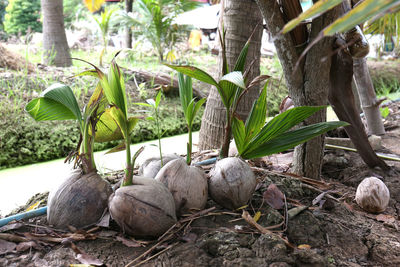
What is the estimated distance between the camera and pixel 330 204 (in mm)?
1261

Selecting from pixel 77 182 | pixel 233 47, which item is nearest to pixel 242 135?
pixel 77 182

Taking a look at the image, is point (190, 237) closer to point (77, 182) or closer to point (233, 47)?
point (77, 182)

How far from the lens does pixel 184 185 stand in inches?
42.8

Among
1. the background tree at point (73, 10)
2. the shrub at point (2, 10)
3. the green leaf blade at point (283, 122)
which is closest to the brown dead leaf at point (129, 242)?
the green leaf blade at point (283, 122)

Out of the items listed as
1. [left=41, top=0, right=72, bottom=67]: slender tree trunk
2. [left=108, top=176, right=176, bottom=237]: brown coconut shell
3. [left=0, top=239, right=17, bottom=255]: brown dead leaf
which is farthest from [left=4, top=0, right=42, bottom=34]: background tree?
[left=108, top=176, right=176, bottom=237]: brown coconut shell

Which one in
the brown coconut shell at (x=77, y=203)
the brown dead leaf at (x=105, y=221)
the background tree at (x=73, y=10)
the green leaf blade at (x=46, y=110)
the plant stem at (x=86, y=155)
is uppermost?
the background tree at (x=73, y=10)

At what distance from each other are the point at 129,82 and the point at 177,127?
0.96m

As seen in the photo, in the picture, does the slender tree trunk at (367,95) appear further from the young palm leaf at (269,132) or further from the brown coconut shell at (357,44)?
the young palm leaf at (269,132)

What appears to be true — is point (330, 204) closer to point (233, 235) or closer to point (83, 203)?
point (233, 235)

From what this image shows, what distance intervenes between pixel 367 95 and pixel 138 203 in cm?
184

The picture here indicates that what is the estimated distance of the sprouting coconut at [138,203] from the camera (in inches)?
37.9

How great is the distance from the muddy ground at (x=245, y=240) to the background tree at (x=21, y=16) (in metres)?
14.5

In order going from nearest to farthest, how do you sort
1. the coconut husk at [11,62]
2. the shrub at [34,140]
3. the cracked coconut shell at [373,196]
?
the cracked coconut shell at [373,196]
the shrub at [34,140]
the coconut husk at [11,62]

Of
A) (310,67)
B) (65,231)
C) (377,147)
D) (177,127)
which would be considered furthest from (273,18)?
(177,127)
